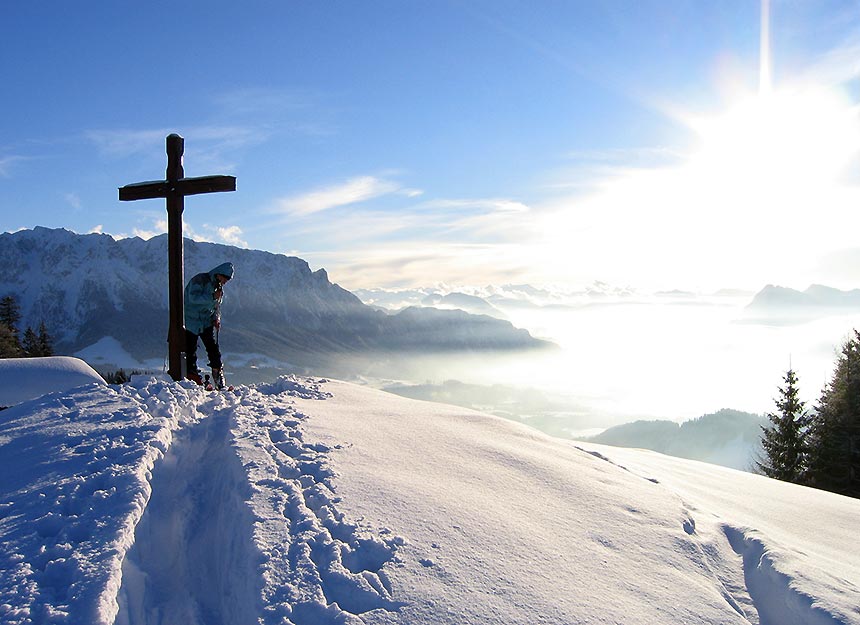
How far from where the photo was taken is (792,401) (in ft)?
89.9

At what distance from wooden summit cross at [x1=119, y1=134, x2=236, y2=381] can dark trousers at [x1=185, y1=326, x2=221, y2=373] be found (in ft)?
0.41

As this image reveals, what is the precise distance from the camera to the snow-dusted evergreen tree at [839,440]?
22500 millimetres

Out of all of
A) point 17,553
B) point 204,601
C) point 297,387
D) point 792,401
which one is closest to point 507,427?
point 297,387

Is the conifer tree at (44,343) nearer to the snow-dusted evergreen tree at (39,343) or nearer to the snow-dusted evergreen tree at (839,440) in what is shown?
the snow-dusted evergreen tree at (39,343)

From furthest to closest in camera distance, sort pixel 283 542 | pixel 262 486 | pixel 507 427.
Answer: pixel 507 427, pixel 262 486, pixel 283 542

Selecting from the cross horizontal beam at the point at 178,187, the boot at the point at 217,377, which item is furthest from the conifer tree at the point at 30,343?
the boot at the point at 217,377

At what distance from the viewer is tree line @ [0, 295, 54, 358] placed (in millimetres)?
36922

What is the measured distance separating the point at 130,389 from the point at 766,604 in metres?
8.33

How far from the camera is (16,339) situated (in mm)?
44500

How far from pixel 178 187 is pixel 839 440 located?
26.7 metres

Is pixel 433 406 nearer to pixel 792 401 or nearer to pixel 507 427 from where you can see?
pixel 507 427

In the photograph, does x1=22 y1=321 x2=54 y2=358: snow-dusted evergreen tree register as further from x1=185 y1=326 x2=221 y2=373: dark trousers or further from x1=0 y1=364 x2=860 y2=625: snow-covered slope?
x1=0 y1=364 x2=860 y2=625: snow-covered slope

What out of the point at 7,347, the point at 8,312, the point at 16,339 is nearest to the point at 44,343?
the point at 16,339

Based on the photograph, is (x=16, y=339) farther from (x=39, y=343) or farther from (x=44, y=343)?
(x=44, y=343)
